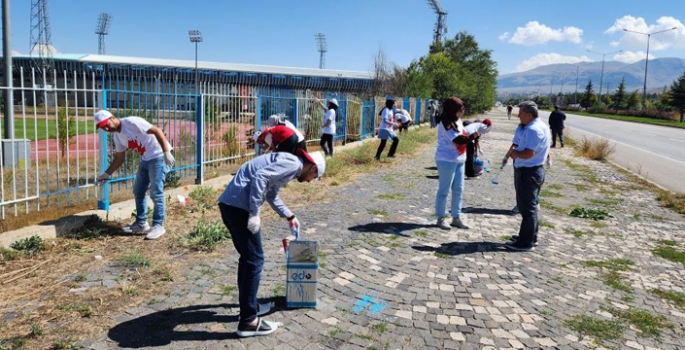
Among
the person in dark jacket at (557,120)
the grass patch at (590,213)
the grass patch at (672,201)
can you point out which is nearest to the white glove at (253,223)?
the grass patch at (590,213)

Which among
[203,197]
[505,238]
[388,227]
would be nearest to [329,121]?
[203,197]

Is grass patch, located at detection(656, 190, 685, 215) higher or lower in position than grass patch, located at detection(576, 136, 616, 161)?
lower

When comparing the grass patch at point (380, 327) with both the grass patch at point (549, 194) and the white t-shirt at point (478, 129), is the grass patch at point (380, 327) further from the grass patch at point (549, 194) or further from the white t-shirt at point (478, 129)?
the grass patch at point (549, 194)

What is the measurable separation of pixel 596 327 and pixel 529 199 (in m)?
2.16

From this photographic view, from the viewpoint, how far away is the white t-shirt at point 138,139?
5.57m

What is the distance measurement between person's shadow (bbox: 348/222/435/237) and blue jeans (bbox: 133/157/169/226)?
2.42m

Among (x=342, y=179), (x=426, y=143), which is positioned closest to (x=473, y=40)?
(x=426, y=143)

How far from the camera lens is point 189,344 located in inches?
134

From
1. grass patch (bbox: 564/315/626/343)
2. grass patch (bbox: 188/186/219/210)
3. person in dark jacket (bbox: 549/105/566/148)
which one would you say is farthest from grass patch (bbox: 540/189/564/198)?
person in dark jacket (bbox: 549/105/566/148)

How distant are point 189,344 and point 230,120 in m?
7.42

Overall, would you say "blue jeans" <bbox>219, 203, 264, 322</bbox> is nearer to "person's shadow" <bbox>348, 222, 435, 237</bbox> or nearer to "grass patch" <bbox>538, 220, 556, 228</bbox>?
"person's shadow" <bbox>348, 222, 435, 237</bbox>

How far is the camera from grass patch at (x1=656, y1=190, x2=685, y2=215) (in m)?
8.66

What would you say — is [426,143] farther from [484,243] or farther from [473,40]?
[473,40]

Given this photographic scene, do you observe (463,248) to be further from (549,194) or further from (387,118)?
(387,118)
